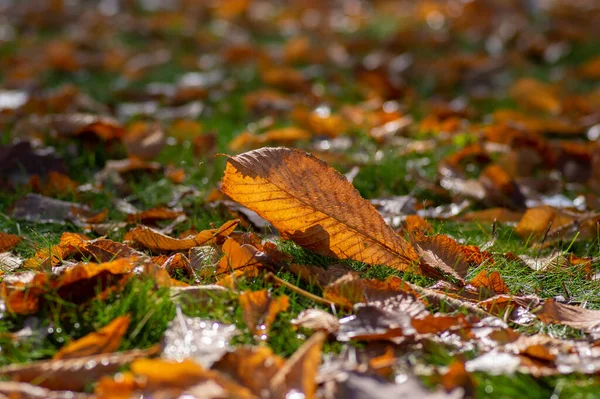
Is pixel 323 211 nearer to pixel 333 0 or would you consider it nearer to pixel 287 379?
pixel 287 379

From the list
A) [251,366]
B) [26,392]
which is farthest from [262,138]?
[26,392]

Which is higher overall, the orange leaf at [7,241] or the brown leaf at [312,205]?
the brown leaf at [312,205]

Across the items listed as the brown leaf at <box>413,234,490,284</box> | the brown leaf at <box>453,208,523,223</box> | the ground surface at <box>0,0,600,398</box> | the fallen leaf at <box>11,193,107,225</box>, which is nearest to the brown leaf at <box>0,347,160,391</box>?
the ground surface at <box>0,0,600,398</box>

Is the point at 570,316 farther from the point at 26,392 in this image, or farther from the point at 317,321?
the point at 26,392

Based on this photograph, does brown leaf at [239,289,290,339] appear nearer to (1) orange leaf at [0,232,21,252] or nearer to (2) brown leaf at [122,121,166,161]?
(1) orange leaf at [0,232,21,252]

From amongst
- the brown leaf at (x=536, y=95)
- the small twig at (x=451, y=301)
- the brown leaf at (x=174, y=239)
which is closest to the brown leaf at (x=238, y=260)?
the brown leaf at (x=174, y=239)

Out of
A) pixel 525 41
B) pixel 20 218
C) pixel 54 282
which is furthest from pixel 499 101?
pixel 54 282

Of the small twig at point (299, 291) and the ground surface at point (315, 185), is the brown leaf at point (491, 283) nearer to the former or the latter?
the ground surface at point (315, 185)
